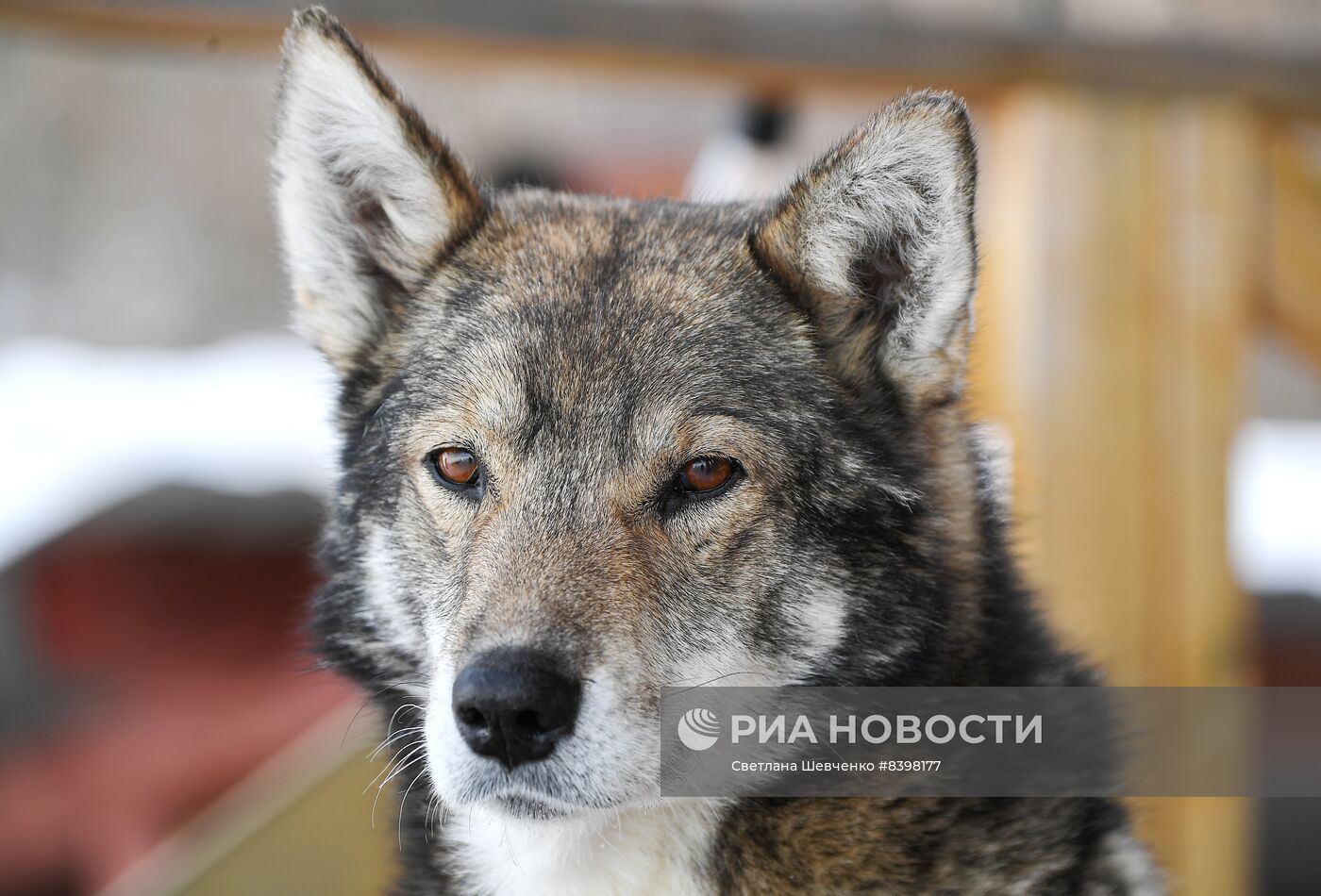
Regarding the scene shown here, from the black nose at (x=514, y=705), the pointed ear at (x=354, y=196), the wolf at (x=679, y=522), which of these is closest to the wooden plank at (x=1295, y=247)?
the wolf at (x=679, y=522)

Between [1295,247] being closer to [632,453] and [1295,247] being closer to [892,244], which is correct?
[892,244]

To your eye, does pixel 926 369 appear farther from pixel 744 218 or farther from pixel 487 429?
pixel 487 429

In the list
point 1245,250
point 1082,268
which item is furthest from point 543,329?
point 1245,250

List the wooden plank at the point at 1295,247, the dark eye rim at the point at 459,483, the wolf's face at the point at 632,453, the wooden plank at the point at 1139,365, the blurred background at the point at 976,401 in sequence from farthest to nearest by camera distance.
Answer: the wooden plank at the point at 1295,247, the wooden plank at the point at 1139,365, the blurred background at the point at 976,401, the dark eye rim at the point at 459,483, the wolf's face at the point at 632,453

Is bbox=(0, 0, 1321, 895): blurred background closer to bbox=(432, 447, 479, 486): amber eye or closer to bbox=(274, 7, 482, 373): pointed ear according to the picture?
bbox=(274, 7, 482, 373): pointed ear

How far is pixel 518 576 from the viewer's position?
7.19 ft

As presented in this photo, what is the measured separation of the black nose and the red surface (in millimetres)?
3396

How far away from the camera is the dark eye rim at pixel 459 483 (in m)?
2.46

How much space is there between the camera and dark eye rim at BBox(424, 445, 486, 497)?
2455mm

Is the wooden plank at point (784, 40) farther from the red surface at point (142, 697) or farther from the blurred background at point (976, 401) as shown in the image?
the red surface at point (142, 697)

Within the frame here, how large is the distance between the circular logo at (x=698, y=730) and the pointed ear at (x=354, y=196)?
1.23 m

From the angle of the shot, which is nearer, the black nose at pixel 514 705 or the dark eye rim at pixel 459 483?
the black nose at pixel 514 705

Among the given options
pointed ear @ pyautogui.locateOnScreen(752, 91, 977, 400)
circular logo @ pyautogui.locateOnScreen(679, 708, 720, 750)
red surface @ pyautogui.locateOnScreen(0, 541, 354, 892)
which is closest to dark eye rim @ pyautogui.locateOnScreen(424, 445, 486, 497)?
circular logo @ pyautogui.locateOnScreen(679, 708, 720, 750)

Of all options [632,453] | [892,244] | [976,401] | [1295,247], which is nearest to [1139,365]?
[1295,247]
